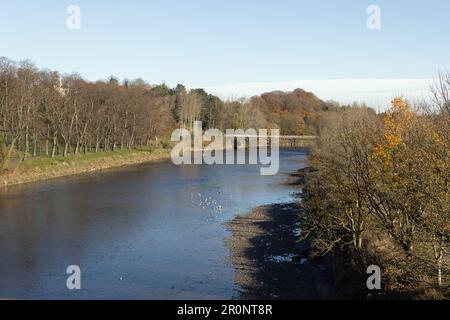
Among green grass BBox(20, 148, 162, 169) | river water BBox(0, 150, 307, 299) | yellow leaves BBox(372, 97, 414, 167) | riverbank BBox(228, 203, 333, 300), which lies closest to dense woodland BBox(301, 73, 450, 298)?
yellow leaves BBox(372, 97, 414, 167)

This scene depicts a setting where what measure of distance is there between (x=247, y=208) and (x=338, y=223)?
47.4ft

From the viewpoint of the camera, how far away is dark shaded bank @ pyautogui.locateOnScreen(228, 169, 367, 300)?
677 inches

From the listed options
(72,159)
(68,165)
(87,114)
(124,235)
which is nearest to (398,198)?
(124,235)

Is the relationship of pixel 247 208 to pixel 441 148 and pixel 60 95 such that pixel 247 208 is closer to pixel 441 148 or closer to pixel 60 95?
pixel 441 148

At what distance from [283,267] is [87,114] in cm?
4537

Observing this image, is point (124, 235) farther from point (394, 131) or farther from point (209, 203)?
point (394, 131)

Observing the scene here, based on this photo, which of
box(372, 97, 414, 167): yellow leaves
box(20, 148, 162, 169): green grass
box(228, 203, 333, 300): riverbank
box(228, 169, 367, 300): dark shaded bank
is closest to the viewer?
box(372, 97, 414, 167): yellow leaves

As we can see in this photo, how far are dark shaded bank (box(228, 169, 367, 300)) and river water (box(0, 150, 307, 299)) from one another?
0.74 meters

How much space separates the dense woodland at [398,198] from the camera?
1162 cm

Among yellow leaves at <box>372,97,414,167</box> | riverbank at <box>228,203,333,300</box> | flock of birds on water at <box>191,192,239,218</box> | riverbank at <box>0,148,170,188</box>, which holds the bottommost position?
riverbank at <box>228,203,333,300</box>

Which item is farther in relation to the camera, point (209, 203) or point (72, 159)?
point (72, 159)

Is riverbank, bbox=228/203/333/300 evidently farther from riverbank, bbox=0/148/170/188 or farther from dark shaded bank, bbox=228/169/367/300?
riverbank, bbox=0/148/170/188

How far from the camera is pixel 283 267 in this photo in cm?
2070

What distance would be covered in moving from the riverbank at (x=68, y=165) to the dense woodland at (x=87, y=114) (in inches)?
A: 58.9
